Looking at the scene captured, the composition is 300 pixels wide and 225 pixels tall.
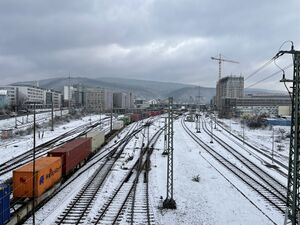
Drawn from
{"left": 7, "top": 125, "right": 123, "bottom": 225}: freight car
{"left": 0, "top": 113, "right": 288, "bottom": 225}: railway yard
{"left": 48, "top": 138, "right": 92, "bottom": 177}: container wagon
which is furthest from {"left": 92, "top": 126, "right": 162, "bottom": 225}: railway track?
{"left": 48, "top": 138, "right": 92, "bottom": 177}: container wagon

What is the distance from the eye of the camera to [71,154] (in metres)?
29.6

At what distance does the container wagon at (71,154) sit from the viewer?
2798cm

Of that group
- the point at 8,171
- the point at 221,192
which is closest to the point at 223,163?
the point at 221,192

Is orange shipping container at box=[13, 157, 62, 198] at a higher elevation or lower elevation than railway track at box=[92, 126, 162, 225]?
higher

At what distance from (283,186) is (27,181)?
22.0 metres

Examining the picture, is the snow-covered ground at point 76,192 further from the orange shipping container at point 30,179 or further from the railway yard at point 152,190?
the orange shipping container at point 30,179

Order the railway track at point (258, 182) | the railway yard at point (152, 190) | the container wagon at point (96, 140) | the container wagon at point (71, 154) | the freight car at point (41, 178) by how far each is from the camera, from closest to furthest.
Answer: the freight car at point (41, 178), the railway yard at point (152, 190), the railway track at point (258, 182), the container wagon at point (71, 154), the container wagon at point (96, 140)

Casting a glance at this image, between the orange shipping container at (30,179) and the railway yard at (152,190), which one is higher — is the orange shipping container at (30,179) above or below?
above

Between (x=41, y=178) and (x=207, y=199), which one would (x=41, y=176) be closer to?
(x=41, y=178)

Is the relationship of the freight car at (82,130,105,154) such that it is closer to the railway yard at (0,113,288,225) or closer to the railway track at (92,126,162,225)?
the railway yard at (0,113,288,225)

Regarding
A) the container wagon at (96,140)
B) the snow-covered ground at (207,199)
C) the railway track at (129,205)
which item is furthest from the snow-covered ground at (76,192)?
the container wagon at (96,140)

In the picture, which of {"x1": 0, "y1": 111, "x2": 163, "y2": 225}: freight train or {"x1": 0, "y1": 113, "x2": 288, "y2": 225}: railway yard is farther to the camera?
{"x1": 0, "y1": 113, "x2": 288, "y2": 225}: railway yard

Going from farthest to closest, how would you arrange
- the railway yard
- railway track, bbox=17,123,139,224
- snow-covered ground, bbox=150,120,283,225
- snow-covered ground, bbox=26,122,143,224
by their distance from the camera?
railway track, bbox=17,123,139,224 < snow-covered ground, bbox=150,120,283,225 < the railway yard < snow-covered ground, bbox=26,122,143,224

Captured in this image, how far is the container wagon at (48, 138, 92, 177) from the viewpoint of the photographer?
1102 inches
